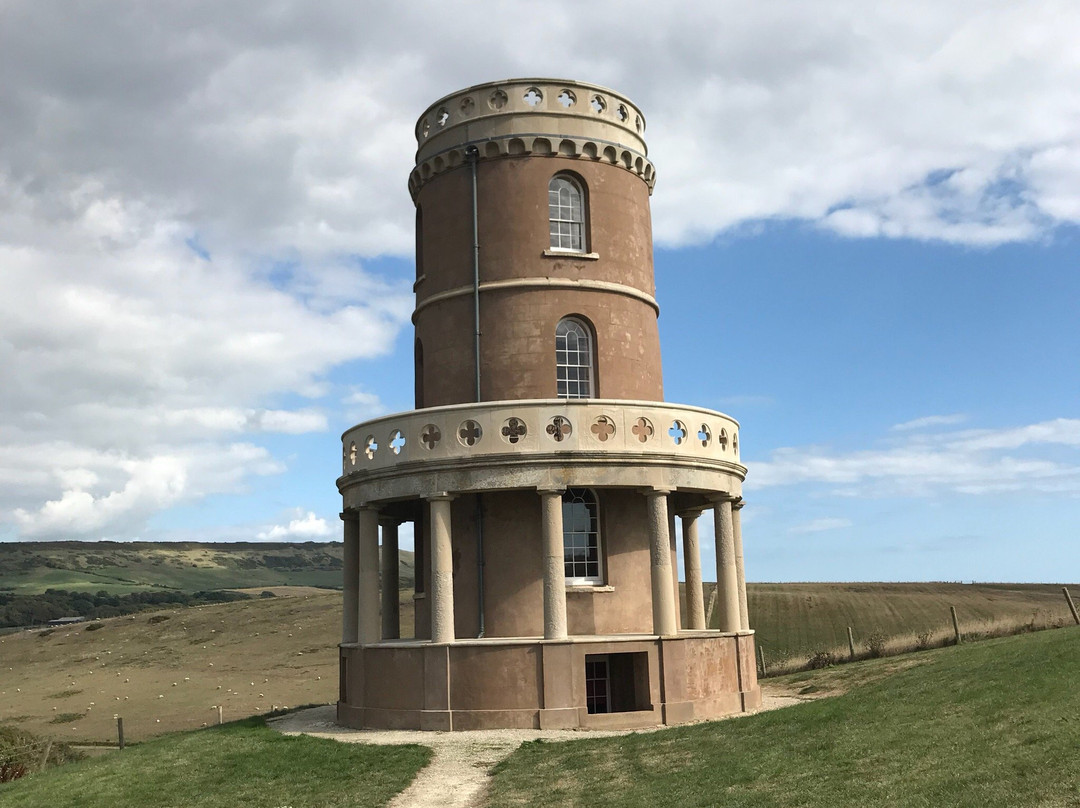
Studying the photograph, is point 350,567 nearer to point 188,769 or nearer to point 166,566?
point 188,769

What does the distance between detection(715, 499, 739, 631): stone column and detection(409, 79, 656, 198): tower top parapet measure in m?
9.47

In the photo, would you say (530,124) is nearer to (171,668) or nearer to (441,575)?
(441,575)

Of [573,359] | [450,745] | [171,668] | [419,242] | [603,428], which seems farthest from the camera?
[171,668]

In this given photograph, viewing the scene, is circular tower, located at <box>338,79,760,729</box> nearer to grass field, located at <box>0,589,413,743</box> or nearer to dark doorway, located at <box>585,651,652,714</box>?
dark doorway, located at <box>585,651,652,714</box>

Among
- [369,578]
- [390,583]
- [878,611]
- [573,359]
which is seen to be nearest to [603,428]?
[573,359]

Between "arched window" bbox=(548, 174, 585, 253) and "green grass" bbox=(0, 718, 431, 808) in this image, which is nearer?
"green grass" bbox=(0, 718, 431, 808)

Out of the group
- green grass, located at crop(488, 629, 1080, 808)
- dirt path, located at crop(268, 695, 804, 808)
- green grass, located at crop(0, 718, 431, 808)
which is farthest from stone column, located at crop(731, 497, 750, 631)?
green grass, located at crop(0, 718, 431, 808)

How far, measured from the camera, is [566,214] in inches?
1083

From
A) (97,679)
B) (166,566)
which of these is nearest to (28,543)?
(166,566)

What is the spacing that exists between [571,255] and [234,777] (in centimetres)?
1463

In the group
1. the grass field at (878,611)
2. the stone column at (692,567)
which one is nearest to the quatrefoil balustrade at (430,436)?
the stone column at (692,567)

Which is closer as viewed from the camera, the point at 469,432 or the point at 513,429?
the point at 513,429

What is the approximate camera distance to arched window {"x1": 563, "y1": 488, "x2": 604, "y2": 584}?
2538 cm

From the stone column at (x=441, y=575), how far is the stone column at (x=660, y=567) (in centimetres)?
445
